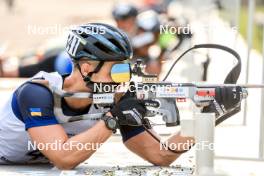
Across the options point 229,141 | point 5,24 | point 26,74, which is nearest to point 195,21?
point 26,74

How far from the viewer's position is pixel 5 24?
25875 mm

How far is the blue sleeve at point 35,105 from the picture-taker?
17.9ft

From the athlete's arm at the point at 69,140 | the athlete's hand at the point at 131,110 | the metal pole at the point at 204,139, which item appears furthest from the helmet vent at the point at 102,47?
the metal pole at the point at 204,139

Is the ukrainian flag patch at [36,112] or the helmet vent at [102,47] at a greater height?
the helmet vent at [102,47]

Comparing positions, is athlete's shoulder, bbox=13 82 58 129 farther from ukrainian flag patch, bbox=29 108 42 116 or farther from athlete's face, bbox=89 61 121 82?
athlete's face, bbox=89 61 121 82

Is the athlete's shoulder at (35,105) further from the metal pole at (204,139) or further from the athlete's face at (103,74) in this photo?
the metal pole at (204,139)

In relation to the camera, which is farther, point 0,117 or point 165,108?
point 0,117

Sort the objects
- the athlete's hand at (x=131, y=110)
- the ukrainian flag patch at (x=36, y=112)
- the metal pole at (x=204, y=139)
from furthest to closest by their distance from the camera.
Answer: the ukrainian flag patch at (x=36, y=112) < the athlete's hand at (x=131, y=110) < the metal pole at (x=204, y=139)

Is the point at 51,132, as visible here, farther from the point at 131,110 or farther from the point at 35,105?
the point at 131,110

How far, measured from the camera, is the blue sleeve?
17.9 feet

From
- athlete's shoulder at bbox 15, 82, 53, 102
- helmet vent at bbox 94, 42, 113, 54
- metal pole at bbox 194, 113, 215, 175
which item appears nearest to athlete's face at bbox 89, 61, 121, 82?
helmet vent at bbox 94, 42, 113, 54

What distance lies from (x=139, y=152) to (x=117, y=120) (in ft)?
1.88

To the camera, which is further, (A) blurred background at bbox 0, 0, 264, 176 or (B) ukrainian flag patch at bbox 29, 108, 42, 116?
(A) blurred background at bbox 0, 0, 264, 176

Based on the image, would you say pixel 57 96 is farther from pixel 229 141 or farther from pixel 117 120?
pixel 229 141
